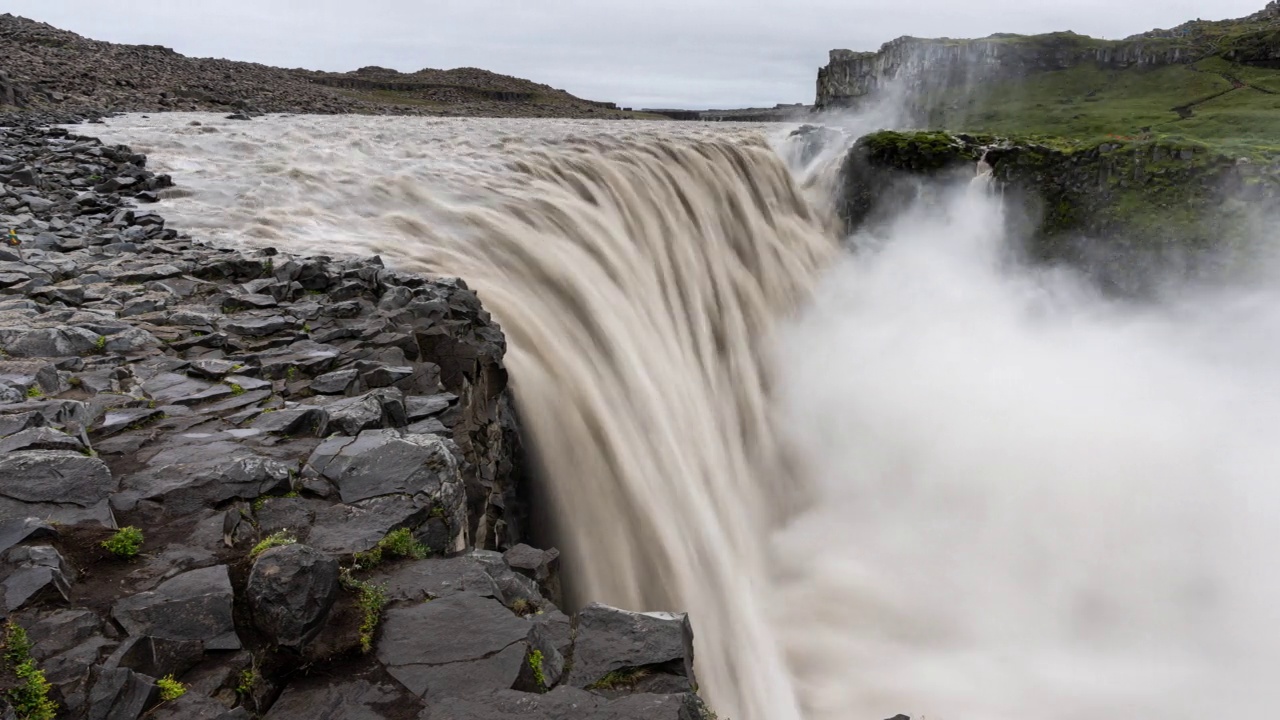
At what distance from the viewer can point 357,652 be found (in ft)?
14.9

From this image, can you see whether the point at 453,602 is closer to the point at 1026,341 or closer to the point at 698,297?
the point at 698,297

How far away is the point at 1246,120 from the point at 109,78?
250 ft

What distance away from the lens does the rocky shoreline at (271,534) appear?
4215 mm

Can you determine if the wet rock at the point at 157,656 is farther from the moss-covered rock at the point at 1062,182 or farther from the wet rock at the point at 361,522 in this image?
the moss-covered rock at the point at 1062,182

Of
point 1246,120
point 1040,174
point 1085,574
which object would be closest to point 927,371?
point 1085,574

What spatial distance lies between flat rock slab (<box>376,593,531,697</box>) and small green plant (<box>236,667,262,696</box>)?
0.66 meters

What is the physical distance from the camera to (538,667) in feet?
15.3

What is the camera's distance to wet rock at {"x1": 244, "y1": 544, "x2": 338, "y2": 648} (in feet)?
14.5

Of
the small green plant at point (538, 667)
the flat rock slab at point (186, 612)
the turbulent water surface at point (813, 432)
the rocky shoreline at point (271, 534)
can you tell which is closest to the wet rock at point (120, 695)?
the rocky shoreline at point (271, 534)

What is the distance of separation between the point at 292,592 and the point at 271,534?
967 mm

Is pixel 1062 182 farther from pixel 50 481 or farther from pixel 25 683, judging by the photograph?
pixel 25 683

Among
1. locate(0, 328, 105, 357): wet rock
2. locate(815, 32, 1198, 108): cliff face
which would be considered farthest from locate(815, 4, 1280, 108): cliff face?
locate(0, 328, 105, 357): wet rock

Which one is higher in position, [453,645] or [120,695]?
[120,695]

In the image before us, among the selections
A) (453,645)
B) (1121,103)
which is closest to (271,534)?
(453,645)
